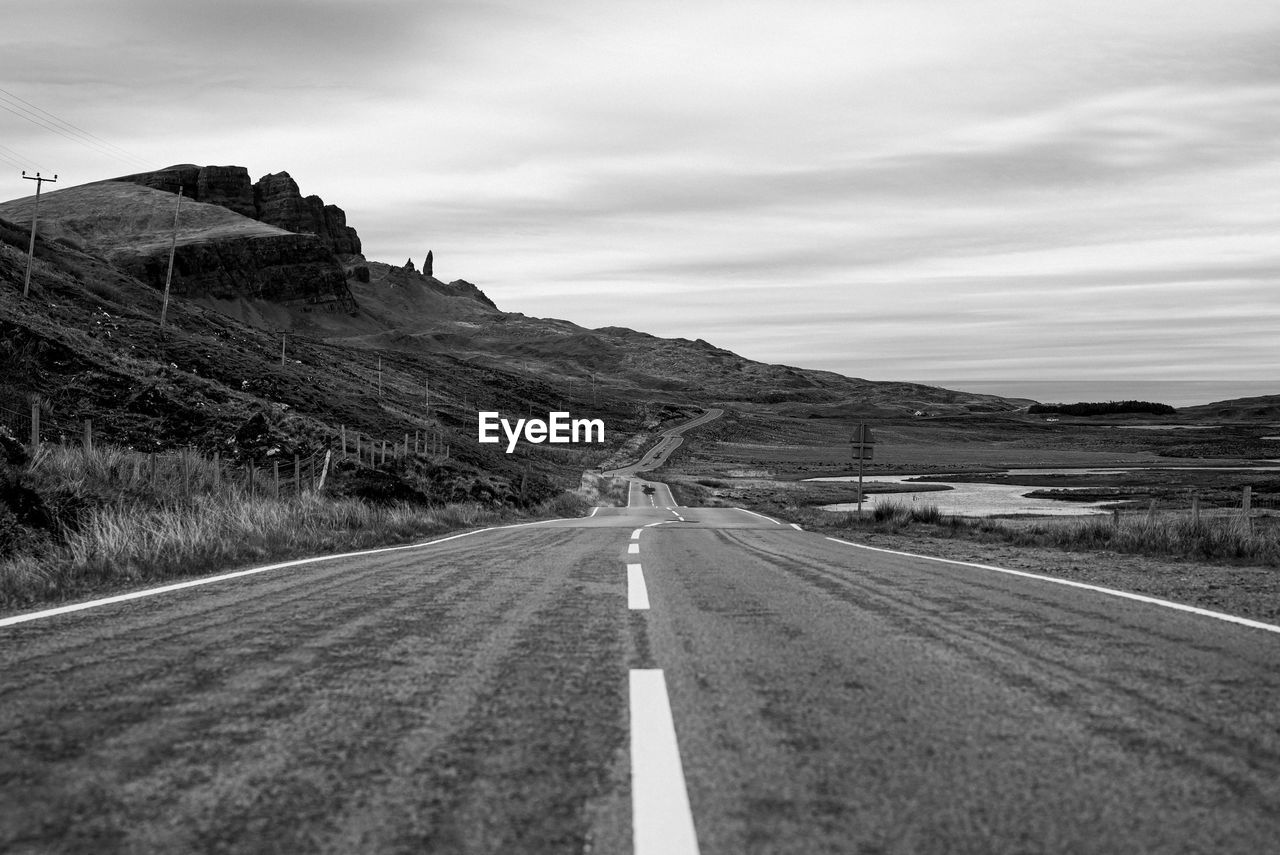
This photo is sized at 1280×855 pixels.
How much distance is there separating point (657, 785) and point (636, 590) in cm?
495

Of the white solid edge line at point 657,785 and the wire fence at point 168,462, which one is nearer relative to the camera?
the white solid edge line at point 657,785

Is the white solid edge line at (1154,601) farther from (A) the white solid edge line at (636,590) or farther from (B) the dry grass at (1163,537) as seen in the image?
(B) the dry grass at (1163,537)

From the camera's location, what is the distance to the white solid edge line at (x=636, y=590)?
725 centimetres

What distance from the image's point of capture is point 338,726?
377 centimetres

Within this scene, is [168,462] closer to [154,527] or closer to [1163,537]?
[154,527]

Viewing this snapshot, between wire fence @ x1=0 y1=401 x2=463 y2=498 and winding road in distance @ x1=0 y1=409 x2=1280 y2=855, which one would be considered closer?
winding road in distance @ x1=0 y1=409 x2=1280 y2=855

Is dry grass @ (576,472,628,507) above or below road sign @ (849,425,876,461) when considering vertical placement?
below

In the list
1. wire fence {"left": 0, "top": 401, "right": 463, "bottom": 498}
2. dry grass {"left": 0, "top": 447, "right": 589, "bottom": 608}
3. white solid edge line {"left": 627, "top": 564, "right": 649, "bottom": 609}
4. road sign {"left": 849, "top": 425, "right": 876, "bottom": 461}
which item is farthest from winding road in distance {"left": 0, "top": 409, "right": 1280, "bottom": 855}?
road sign {"left": 849, "top": 425, "right": 876, "bottom": 461}

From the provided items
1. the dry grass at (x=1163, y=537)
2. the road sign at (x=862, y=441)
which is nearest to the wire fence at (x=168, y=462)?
the dry grass at (x=1163, y=537)

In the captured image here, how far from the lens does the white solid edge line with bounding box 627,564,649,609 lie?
7.25 m

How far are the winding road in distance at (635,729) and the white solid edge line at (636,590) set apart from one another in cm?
33

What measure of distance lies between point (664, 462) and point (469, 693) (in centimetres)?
11806

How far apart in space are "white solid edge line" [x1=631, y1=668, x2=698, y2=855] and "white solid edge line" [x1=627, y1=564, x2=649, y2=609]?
2.90m

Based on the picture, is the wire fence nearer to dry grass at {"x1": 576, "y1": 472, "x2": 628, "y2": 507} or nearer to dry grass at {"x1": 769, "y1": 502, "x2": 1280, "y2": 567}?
dry grass at {"x1": 769, "y1": 502, "x2": 1280, "y2": 567}
